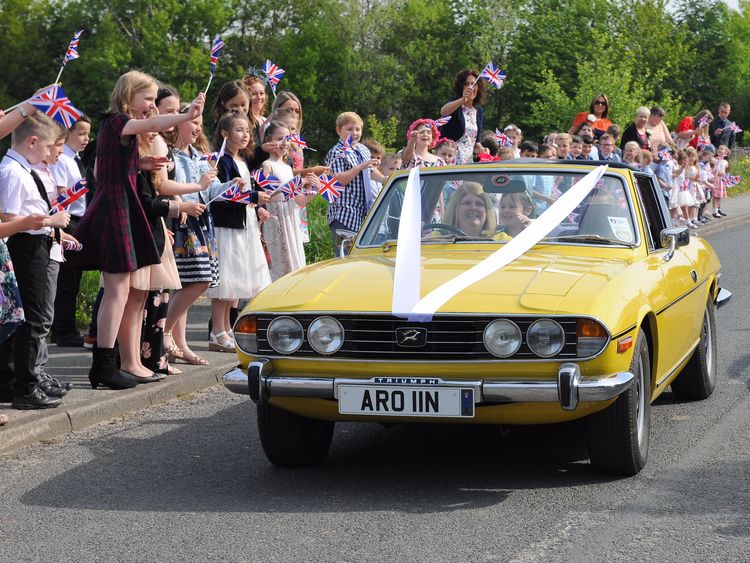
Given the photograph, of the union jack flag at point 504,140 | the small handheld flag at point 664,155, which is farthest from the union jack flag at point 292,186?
the small handheld flag at point 664,155

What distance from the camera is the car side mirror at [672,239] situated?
7305 millimetres

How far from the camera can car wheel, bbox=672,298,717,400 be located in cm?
809

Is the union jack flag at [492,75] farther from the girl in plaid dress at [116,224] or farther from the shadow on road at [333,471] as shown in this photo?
the shadow on road at [333,471]

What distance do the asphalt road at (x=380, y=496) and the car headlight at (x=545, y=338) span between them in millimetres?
682

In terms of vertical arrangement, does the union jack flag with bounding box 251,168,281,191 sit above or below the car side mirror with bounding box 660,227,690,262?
above

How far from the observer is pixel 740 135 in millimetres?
83375

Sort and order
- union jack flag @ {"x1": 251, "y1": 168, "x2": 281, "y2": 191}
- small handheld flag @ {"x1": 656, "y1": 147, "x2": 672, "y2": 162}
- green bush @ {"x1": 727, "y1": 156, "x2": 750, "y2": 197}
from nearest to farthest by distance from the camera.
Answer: union jack flag @ {"x1": 251, "y1": 168, "x2": 281, "y2": 191}
small handheld flag @ {"x1": 656, "y1": 147, "x2": 672, "y2": 162}
green bush @ {"x1": 727, "y1": 156, "x2": 750, "y2": 197}

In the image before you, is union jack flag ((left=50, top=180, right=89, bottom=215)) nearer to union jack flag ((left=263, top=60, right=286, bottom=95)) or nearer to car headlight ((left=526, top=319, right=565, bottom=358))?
car headlight ((left=526, top=319, right=565, bottom=358))

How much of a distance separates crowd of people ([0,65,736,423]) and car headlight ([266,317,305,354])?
163cm

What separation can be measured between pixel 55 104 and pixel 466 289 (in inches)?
113

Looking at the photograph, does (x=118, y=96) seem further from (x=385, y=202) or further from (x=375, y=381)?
(x=375, y=381)

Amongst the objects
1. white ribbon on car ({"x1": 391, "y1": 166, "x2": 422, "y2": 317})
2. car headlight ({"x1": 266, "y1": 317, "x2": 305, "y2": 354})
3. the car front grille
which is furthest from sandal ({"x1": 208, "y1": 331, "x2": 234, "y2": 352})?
the car front grille

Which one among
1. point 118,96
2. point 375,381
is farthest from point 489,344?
point 118,96

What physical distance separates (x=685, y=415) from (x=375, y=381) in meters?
2.74
